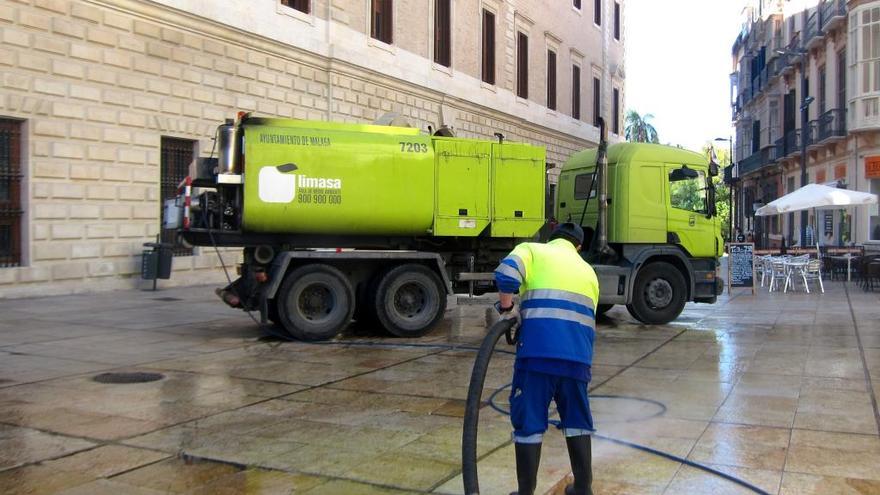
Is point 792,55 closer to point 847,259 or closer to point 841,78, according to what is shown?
point 841,78

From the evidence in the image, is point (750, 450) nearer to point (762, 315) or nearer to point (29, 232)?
point (762, 315)

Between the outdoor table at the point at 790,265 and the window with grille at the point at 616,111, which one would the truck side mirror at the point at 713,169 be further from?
the window with grille at the point at 616,111

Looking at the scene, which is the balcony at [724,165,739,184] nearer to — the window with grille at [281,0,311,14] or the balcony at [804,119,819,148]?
the balcony at [804,119,819,148]

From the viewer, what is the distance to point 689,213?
1259cm

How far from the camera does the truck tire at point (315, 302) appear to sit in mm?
10102

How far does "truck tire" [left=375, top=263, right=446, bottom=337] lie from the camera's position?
10.7 meters

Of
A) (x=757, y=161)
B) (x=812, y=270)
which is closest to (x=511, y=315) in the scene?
(x=812, y=270)

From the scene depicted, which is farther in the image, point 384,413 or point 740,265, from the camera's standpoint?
point 740,265

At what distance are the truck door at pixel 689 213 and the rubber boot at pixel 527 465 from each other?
895cm

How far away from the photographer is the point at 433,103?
83.1ft

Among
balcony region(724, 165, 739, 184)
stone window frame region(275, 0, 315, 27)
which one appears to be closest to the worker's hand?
stone window frame region(275, 0, 315, 27)

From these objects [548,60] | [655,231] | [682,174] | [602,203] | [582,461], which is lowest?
[582,461]

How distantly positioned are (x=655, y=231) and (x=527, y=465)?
29.0 ft

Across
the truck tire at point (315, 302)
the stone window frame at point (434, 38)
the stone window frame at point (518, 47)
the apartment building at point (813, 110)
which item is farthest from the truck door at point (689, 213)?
the stone window frame at point (518, 47)
